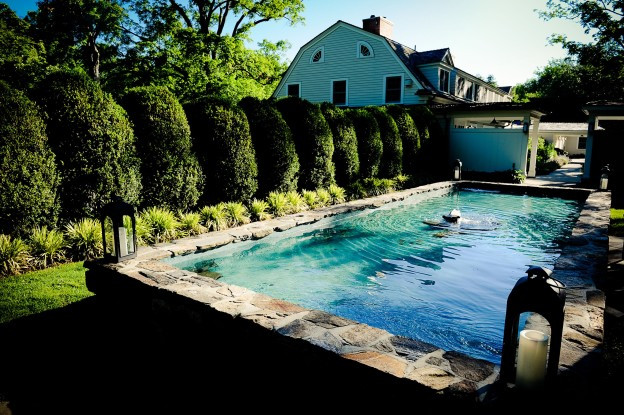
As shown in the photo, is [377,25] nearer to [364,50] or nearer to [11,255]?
[364,50]

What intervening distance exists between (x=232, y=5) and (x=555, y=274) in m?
22.8

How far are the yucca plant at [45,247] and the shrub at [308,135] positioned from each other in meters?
6.31

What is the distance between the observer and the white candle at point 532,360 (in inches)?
81.7

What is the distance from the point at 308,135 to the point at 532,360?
8.92 m

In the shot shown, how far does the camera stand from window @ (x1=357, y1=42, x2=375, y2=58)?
68.2 feet

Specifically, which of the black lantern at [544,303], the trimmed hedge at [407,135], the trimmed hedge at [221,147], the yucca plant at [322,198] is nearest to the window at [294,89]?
the trimmed hedge at [407,135]

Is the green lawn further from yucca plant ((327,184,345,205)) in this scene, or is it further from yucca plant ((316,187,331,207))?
yucca plant ((327,184,345,205))

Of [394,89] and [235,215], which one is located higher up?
[394,89]

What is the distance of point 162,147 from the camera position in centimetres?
716

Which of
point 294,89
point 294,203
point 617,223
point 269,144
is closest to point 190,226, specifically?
point 294,203

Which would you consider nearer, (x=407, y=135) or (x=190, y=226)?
(x=190, y=226)

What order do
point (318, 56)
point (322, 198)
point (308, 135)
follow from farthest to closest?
point (318, 56) → point (308, 135) → point (322, 198)

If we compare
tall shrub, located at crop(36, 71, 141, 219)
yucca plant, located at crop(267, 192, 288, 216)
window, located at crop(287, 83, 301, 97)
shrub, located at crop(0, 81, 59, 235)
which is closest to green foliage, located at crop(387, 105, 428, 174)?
yucca plant, located at crop(267, 192, 288, 216)

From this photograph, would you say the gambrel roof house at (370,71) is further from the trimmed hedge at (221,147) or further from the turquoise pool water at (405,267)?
the trimmed hedge at (221,147)
